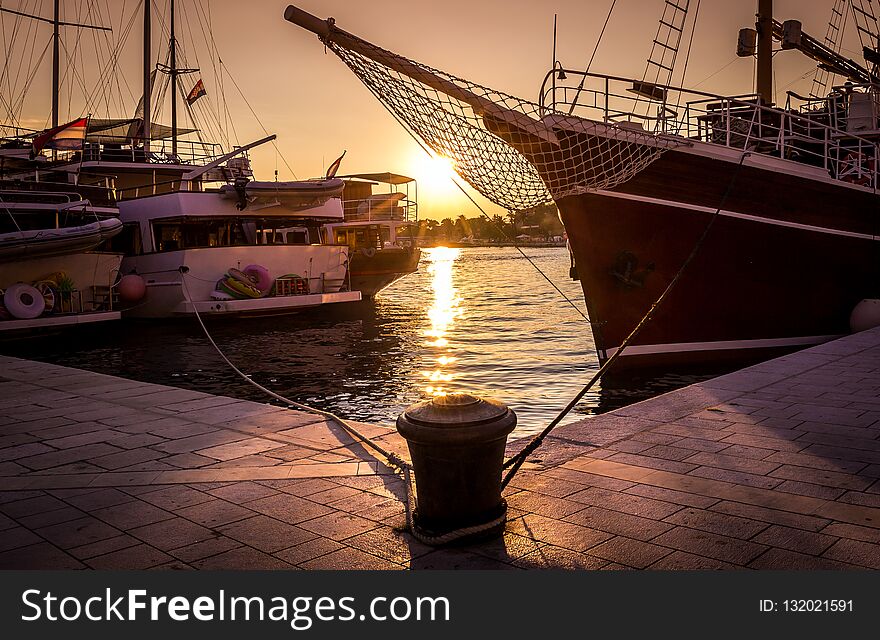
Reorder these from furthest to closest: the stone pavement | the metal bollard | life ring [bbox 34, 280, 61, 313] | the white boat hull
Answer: the white boat hull < life ring [bbox 34, 280, 61, 313] < the metal bollard < the stone pavement

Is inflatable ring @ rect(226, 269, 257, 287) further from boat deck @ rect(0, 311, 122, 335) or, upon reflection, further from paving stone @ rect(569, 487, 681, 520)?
paving stone @ rect(569, 487, 681, 520)

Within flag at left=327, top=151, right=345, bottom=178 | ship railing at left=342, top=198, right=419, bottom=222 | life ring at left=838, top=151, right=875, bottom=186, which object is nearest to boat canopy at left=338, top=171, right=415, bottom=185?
ship railing at left=342, top=198, right=419, bottom=222

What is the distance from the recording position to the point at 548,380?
14930 millimetres

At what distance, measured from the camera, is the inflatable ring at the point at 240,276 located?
21.4 metres

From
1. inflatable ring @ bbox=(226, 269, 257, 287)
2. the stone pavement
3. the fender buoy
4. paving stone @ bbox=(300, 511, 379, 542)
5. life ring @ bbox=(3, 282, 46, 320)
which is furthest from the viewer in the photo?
inflatable ring @ bbox=(226, 269, 257, 287)

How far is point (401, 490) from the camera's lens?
4906mm

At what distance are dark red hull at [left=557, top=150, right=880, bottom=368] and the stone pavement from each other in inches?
220

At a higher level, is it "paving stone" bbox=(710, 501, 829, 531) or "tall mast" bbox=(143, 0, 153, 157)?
"tall mast" bbox=(143, 0, 153, 157)

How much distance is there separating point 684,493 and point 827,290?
11655 millimetres

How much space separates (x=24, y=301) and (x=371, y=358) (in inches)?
310

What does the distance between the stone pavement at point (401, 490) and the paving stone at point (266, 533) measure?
0.05 ft

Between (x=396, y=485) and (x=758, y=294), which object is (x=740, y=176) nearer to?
(x=758, y=294)

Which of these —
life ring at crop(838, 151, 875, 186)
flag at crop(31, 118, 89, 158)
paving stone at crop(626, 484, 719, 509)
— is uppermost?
flag at crop(31, 118, 89, 158)

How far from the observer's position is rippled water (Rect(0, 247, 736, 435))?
12.9 m
